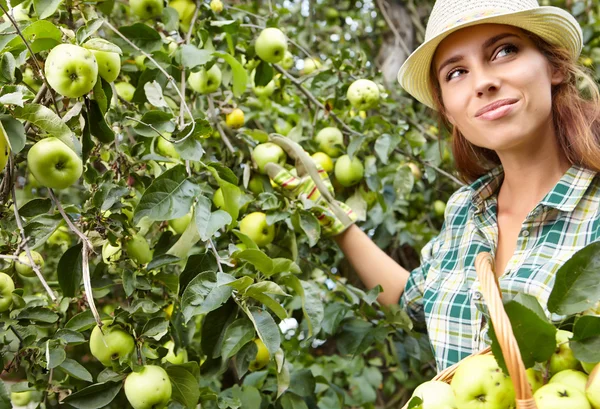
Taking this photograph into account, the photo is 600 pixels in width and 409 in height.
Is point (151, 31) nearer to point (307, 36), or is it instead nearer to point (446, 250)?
point (446, 250)

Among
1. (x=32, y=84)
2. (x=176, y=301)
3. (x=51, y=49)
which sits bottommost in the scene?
(x=176, y=301)

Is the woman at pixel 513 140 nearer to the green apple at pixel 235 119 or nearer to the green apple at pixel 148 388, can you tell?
the green apple at pixel 235 119

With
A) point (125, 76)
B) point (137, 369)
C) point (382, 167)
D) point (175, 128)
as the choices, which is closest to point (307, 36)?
point (382, 167)

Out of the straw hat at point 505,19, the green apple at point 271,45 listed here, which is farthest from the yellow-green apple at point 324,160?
the straw hat at point 505,19

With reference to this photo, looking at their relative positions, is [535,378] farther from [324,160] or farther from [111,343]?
[324,160]

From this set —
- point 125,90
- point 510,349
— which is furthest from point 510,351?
point 125,90

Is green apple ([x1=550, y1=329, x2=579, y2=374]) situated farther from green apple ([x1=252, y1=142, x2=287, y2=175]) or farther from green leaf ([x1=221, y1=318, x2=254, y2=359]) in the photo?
green apple ([x1=252, y1=142, x2=287, y2=175])

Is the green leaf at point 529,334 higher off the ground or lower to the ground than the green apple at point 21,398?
higher

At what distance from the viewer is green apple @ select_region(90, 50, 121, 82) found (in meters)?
1.01

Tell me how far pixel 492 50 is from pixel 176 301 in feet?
2.67

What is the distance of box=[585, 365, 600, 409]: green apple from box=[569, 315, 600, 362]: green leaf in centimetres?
2

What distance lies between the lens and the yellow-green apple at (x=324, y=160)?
A: 167 centimetres

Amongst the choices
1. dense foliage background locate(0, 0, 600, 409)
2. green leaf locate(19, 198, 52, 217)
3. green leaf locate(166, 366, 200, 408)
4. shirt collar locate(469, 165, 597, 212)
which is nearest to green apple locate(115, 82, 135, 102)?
dense foliage background locate(0, 0, 600, 409)

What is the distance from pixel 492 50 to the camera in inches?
48.2
